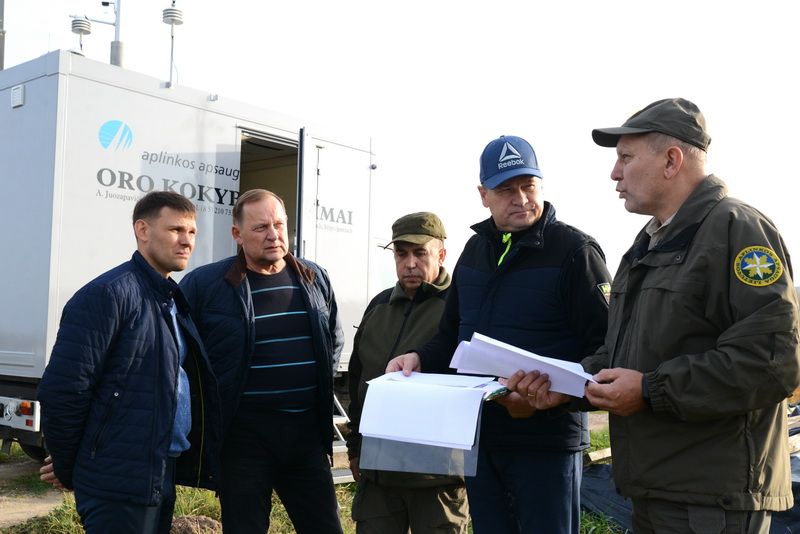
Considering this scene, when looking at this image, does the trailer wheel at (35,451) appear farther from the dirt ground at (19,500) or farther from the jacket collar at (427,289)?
the jacket collar at (427,289)

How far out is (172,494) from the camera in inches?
110

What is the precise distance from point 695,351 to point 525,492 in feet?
2.78

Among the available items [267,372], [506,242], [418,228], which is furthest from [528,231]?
[267,372]

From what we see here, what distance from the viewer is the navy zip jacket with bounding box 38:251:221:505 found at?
2.56 m

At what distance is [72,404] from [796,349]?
217 cm

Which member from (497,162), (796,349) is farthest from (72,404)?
(796,349)

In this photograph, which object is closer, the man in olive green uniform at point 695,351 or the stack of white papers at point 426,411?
the man in olive green uniform at point 695,351

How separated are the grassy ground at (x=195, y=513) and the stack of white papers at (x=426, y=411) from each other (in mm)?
2516

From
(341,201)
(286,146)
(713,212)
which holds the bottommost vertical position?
(713,212)

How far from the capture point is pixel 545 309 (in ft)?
8.40

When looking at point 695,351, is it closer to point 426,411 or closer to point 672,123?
point 672,123

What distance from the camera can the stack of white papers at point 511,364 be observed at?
6.84ft

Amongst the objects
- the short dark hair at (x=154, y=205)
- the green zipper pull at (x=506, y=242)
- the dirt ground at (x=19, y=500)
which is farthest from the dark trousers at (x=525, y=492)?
the dirt ground at (x=19, y=500)

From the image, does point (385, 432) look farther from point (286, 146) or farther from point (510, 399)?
point (286, 146)
